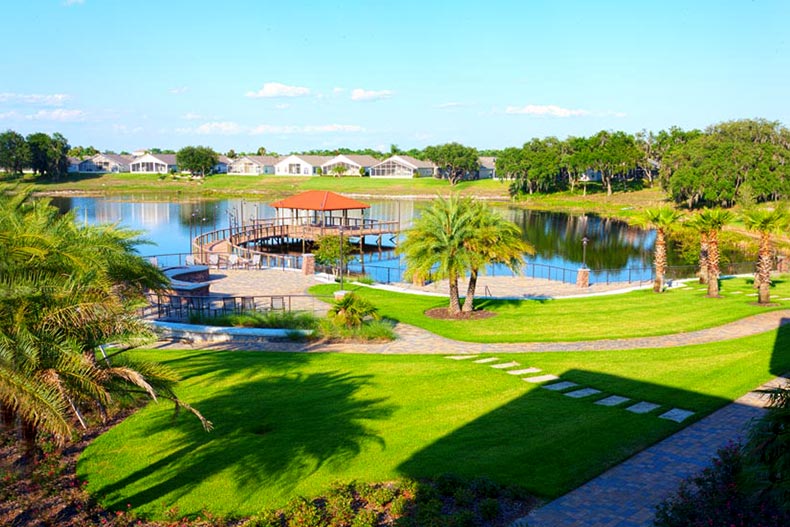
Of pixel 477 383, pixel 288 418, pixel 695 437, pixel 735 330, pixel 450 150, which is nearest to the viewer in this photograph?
pixel 695 437

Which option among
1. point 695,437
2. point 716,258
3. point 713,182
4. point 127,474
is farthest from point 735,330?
point 713,182

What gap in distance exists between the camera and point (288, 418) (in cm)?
1396

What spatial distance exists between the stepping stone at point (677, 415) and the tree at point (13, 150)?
5147 inches

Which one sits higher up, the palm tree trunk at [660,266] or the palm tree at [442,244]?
the palm tree at [442,244]

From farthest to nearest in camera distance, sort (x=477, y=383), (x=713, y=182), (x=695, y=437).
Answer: (x=713, y=182)
(x=477, y=383)
(x=695, y=437)

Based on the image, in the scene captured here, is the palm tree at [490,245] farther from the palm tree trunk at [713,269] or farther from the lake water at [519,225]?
the palm tree trunk at [713,269]

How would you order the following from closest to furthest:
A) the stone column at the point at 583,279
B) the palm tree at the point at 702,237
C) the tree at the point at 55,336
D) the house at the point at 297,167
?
the tree at the point at 55,336 → the palm tree at the point at 702,237 → the stone column at the point at 583,279 → the house at the point at 297,167

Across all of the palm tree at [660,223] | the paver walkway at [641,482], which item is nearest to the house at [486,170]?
the palm tree at [660,223]

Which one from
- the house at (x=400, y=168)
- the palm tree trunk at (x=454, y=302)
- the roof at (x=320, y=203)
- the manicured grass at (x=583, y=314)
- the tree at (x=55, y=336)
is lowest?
the manicured grass at (x=583, y=314)

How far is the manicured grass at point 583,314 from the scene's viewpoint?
23.2 m

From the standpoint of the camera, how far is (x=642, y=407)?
1474cm

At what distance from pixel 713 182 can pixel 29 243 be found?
77774 mm

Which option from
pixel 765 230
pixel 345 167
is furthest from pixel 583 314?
pixel 345 167

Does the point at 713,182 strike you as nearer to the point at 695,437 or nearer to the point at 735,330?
the point at 735,330
